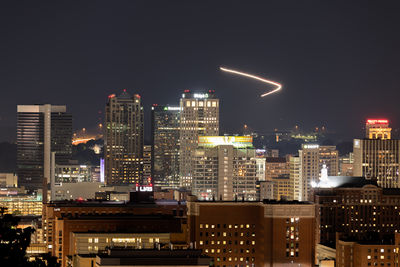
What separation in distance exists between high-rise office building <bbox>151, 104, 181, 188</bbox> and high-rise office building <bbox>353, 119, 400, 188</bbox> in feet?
107

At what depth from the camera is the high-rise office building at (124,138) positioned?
154375mm

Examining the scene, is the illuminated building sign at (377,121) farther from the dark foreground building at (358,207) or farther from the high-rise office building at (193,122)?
the dark foreground building at (358,207)

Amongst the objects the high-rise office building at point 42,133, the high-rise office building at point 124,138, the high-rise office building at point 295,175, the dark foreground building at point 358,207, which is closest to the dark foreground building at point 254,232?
the dark foreground building at point 358,207

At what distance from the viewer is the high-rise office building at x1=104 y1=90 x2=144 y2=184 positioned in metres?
154

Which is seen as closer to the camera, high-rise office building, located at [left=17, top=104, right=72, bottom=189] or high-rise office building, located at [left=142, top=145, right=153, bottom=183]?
high-rise office building, located at [left=142, top=145, right=153, bottom=183]

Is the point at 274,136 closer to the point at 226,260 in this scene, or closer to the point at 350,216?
the point at 350,216

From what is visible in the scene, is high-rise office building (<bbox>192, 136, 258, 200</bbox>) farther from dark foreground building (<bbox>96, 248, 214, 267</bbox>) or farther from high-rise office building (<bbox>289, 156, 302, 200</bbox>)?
dark foreground building (<bbox>96, 248, 214, 267</bbox>)

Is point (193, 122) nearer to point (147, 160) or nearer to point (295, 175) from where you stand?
point (295, 175)

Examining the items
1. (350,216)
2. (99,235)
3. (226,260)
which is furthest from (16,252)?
(350,216)

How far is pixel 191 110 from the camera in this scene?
136 m

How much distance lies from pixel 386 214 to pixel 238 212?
27.8 m

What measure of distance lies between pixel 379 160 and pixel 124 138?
160 feet

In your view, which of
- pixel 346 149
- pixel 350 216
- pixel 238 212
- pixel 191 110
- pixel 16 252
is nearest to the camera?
pixel 16 252

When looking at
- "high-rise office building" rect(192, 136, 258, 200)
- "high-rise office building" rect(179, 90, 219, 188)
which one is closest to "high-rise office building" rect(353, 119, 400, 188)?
"high-rise office building" rect(192, 136, 258, 200)
